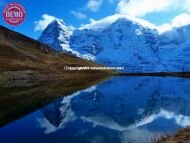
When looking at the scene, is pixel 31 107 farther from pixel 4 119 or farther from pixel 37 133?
pixel 37 133

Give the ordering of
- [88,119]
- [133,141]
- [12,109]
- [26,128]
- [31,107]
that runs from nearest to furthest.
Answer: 1. [133,141]
2. [26,128]
3. [88,119]
4. [12,109]
5. [31,107]

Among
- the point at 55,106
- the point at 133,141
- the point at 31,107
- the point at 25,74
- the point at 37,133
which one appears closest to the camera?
the point at 133,141

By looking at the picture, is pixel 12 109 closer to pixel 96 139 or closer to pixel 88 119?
pixel 88 119

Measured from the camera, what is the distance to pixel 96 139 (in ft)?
116

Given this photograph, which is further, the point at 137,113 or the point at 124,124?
the point at 137,113

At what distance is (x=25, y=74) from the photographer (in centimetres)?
16888

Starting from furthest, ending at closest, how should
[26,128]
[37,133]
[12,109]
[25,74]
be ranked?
1. [25,74]
2. [12,109]
3. [26,128]
4. [37,133]

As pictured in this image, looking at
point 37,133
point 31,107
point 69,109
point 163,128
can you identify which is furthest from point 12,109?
point 163,128

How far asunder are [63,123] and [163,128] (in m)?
12.5

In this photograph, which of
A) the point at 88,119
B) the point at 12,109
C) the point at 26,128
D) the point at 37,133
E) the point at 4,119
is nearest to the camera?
the point at 37,133

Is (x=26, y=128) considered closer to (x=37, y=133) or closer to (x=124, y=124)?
(x=37, y=133)

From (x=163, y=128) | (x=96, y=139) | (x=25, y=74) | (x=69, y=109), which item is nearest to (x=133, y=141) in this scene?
(x=96, y=139)

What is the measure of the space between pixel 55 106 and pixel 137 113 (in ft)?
54.2

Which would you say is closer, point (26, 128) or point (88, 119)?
point (26, 128)
